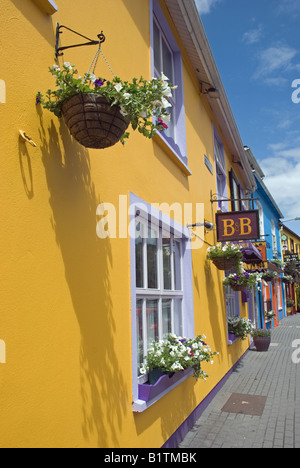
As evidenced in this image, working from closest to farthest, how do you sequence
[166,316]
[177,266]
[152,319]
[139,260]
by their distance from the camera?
[139,260] → [152,319] → [166,316] → [177,266]

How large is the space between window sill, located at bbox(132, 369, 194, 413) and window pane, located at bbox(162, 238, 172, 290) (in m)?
1.15

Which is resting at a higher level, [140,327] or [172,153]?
[172,153]

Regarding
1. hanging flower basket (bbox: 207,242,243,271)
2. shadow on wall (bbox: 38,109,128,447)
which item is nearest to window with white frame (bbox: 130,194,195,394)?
shadow on wall (bbox: 38,109,128,447)

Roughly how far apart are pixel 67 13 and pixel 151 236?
2.37 meters

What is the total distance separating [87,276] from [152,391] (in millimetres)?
1429

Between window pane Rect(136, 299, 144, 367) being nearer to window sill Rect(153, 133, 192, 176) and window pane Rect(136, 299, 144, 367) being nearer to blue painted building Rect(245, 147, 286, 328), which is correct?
window sill Rect(153, 133, 192, 176)

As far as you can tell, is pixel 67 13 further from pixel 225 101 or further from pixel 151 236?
pixel 225 101

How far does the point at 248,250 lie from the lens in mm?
8523

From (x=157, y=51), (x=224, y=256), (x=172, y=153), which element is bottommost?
(x=224, y=256)

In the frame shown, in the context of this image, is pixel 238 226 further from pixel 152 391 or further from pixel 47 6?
pixel 47 6

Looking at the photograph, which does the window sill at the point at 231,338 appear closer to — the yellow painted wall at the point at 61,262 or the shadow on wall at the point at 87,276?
the yellow painted wall at the point at 61,262

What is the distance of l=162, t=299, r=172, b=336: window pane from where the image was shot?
15.0ft

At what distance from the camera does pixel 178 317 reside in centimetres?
511

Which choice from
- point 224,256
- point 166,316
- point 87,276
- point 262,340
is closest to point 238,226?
point 224,256
